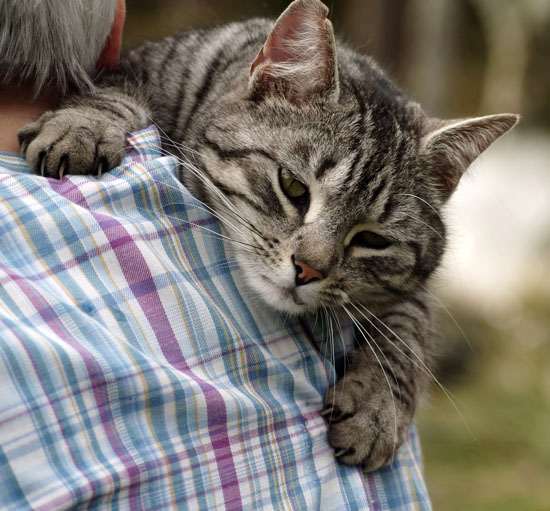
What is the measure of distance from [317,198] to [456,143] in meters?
0.43

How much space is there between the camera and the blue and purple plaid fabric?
3.28 feet

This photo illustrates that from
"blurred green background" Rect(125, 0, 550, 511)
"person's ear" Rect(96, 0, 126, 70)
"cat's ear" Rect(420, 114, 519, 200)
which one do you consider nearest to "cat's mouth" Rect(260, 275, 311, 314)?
"cat's ear" Rect(420, 114, 519, 200)

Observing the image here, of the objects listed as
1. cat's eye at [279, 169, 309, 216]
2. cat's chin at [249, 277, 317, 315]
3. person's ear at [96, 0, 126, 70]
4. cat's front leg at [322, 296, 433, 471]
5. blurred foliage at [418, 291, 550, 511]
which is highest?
person's ear at [96, 0, 126, 70]

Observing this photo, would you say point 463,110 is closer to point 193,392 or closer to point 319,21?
point 319,21

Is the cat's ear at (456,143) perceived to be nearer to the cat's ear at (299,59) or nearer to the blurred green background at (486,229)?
the cat's ear at (299,59)

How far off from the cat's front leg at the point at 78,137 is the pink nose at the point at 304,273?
0.45 m

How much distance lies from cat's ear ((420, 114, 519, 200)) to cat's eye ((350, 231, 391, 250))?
9.7 inches

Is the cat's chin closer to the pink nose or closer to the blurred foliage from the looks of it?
the pink nose

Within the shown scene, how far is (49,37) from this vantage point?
4.26ft

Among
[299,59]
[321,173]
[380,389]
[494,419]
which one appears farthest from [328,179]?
[494,419]

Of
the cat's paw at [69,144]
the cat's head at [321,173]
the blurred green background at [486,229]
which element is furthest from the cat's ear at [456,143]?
the blurred green background at [486,229]

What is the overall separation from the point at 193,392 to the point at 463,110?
22.7ft

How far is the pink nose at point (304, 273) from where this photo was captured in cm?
152

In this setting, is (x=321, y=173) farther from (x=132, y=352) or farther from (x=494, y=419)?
(x=494, y=419)
